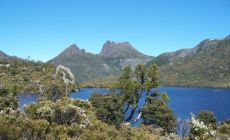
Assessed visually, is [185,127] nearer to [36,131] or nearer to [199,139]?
[199,139]

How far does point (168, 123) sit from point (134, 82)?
11.1m

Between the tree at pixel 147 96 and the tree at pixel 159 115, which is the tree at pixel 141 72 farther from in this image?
the tree at pixel 159 115

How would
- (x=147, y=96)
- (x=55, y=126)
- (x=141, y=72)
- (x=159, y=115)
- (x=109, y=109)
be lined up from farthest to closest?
1. (x=147, y=96)
2. (x=141, y=72)
3. (x=159, y=115)
4. (x=109, y=109)
5. (x=55, y=126)

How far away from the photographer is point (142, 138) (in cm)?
5066

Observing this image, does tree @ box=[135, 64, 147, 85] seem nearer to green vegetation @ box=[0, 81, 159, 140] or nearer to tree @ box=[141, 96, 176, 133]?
tree @ box=[141, 96, 176, 133]

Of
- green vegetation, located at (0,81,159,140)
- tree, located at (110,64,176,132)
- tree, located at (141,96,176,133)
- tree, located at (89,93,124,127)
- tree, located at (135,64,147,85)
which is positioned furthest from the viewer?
tree, located at (135,64,147,85)

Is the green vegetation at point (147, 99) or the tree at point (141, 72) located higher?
the tree at point (141, 72)

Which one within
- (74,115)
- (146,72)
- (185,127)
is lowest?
(185,127)

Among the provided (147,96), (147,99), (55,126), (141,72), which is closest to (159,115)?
(147,99)

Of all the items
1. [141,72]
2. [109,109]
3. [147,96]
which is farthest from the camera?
[147,96]

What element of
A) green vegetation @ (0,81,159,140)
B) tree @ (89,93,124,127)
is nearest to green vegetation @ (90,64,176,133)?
tree @ (89,93,124,127)

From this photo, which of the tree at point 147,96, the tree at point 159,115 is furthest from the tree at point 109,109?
the tree at point 159,115

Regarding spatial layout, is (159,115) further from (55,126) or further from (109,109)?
(55,126)

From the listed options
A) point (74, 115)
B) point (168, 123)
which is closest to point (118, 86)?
point (168, 123)
